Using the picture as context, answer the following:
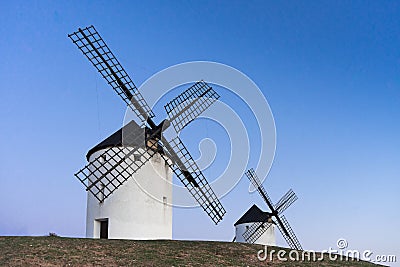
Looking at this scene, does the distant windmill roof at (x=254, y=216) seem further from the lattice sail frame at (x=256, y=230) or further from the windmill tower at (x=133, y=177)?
the windmill tower at (x=133, y=177)

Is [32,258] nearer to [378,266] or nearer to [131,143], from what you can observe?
[131,143]

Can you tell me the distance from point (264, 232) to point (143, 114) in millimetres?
18604

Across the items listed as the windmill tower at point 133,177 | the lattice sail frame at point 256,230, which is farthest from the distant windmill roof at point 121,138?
the lattice sail frame at point 256,230

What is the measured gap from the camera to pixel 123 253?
1617 cm

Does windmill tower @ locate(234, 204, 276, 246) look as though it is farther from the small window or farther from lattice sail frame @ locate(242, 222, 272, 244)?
the small window

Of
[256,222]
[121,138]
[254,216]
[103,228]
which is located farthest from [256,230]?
[121,138]

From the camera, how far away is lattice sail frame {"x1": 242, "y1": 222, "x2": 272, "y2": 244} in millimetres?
35906

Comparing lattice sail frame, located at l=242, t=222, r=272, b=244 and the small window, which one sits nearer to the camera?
the small window

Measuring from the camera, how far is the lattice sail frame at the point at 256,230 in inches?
1414

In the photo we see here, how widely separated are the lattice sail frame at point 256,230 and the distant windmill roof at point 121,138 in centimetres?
1784

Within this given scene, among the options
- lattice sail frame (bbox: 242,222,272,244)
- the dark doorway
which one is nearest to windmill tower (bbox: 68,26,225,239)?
the dark doorway

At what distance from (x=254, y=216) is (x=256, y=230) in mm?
1215

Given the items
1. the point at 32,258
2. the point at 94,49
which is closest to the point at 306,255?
the point at 32,258

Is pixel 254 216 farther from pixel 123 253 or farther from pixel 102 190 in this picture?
pixel 123 253
